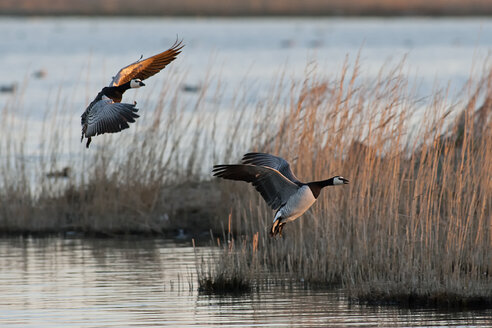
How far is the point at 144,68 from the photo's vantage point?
9766 millimetres

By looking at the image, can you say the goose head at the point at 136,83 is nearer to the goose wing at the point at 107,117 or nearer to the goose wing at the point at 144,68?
the goose wing at the point at 107,117

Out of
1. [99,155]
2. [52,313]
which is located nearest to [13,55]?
[99,155]

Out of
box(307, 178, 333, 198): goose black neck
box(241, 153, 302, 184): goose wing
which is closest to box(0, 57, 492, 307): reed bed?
box(241, 153, 302, 184): goose wing

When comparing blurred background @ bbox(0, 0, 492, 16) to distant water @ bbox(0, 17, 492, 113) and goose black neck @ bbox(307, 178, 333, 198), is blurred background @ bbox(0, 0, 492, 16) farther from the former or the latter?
goose black neck @ bbox(307, 178, 333, 198)

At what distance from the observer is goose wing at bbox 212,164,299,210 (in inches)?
329

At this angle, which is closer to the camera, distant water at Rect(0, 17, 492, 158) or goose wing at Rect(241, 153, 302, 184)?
goose wing at Rect(241, 153, 302, 184)

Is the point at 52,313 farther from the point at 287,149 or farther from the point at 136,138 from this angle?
the point at 136,138

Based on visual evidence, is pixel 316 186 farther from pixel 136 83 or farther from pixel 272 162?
pixel 136 83

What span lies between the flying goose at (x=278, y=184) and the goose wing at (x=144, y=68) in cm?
136

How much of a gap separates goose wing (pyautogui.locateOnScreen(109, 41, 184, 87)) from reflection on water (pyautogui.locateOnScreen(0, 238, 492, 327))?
6.86ft

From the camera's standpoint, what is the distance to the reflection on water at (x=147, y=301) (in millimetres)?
8750

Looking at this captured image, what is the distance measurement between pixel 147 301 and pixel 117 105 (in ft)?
6.51

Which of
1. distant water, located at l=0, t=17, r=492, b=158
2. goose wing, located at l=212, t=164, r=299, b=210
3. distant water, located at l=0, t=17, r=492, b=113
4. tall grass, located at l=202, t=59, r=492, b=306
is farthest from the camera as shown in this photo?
distant water, located at l=0, t=17, r=492, b=113

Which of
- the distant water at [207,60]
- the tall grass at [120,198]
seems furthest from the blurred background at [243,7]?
the tall grass at [120,198]
